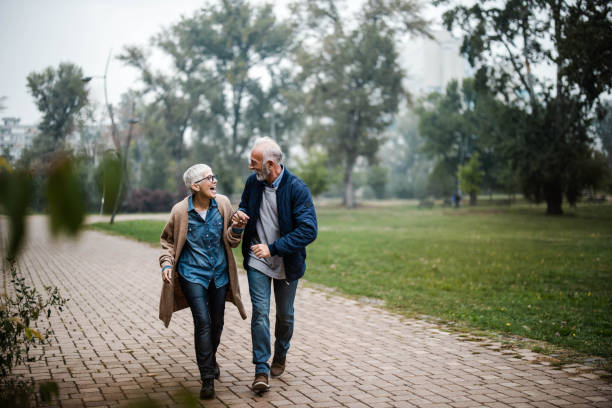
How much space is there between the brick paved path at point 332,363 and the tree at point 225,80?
48679 millimetres

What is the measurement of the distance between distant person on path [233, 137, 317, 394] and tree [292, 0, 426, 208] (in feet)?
166

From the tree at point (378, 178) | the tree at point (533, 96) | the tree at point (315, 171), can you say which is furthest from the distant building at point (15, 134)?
the tree at point (378, 178)

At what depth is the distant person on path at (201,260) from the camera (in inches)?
193

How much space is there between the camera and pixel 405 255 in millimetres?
17734

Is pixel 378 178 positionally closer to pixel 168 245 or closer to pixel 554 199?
pixel 554 199

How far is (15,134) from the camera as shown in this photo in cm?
120

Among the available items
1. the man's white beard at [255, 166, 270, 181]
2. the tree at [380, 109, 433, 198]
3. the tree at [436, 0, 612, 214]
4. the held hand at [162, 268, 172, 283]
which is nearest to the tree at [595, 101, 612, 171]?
the tree at [436, 0, 612, 214]

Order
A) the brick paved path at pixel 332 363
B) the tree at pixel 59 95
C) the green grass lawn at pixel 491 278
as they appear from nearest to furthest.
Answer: the tree at pixel 59 95 < the brick paved path at pixel 332 363 < the green grass lawn at pixel 491 278

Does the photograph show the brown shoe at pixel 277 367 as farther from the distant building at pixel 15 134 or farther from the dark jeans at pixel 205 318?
the distant building at pixel 15 134

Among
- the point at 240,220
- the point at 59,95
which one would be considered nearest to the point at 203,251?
the point at 240,220

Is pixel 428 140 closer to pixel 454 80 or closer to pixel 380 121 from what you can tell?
pixel 454 80

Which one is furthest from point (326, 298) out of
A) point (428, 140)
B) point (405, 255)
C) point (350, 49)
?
point (428, 140)

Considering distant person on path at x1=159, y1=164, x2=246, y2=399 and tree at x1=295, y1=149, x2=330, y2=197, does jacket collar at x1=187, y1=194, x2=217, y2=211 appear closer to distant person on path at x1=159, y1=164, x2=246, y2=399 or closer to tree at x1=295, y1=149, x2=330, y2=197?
distant person on path at x1=159, y1=164, x2=246, y2=399

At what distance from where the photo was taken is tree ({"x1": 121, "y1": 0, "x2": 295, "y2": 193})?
191 ft
